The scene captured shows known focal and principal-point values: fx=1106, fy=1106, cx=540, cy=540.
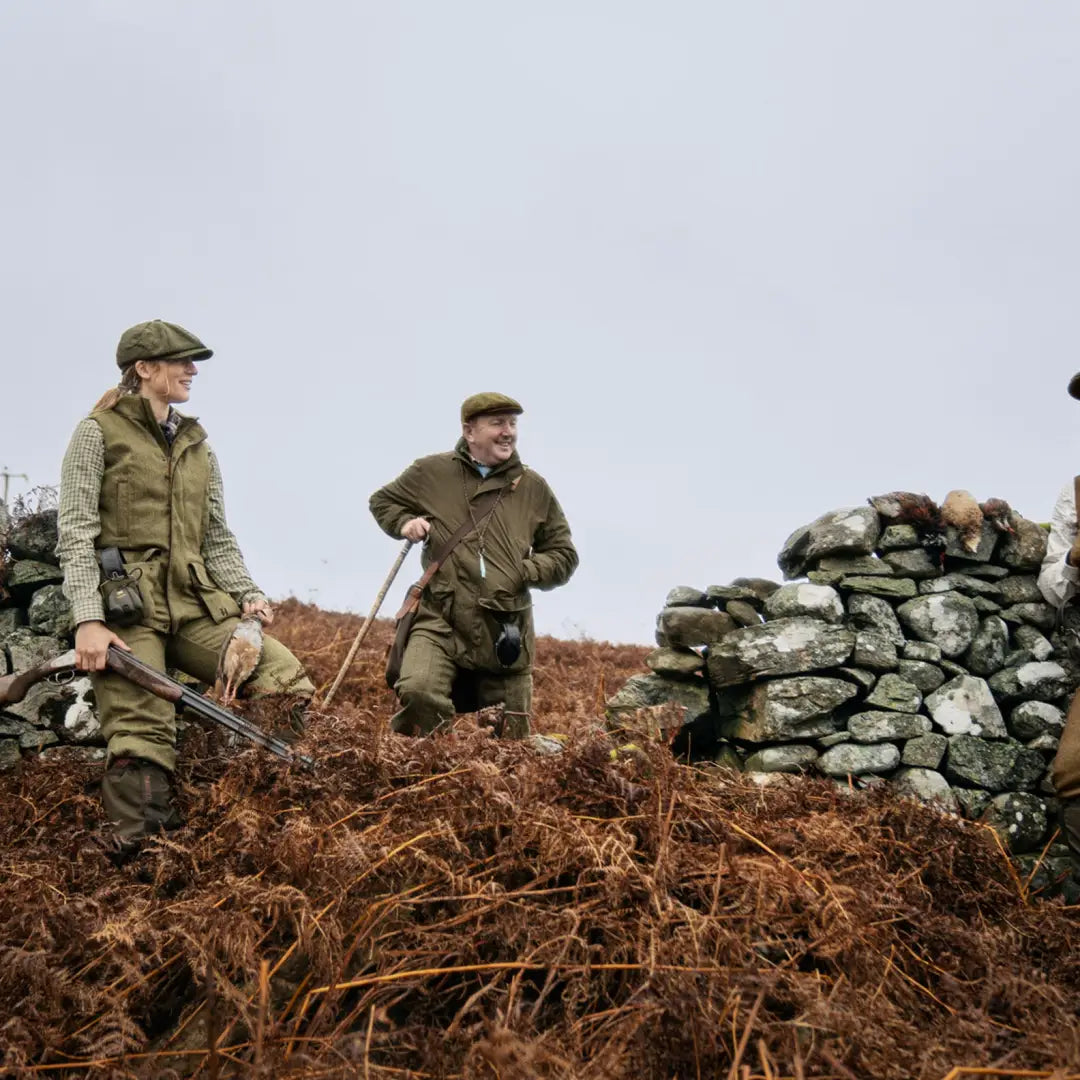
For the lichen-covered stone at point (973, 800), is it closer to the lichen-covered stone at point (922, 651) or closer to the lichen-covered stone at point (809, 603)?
the lichen-covered stone at point (922, 651)

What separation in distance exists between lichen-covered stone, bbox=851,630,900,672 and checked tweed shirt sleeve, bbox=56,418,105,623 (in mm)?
4410

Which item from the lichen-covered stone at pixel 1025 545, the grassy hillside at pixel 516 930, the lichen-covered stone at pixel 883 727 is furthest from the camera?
the lichen-covered stone at pixel 1025 545

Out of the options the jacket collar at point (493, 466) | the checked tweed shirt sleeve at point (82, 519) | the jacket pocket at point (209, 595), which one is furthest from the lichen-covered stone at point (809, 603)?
Result: the checked tweed shirt sleeve at point (82, 519)

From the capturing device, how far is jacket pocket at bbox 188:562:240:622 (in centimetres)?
577

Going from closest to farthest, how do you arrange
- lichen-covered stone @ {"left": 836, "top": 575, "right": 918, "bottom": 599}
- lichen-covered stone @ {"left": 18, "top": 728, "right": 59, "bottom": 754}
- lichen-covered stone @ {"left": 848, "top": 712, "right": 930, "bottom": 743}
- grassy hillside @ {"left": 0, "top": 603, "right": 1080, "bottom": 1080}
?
1. grassy hillside @ {"left": 0, "top": 603, "right": 1080, "bottom": 1080}
2. lichen-covered stone @ {"left": 18, "top": 728, "right": 59, "bottom": 754}
3. lichen-covered stone @ {"left": 848, "top": 712, "right": 930, "bottom": 743}
4. lichen-covered stone @ {"left": 836, "top": 575, "right": 918, "bottom": 599}

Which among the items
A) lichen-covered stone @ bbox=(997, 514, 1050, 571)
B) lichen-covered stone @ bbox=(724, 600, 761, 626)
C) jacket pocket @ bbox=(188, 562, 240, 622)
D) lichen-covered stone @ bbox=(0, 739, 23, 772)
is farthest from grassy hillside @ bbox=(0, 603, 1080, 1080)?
lichen-covered stone @ bbox=(997, 514, 1050, 571)

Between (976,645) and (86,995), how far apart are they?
5.51m

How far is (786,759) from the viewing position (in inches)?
263

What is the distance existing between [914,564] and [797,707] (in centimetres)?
134

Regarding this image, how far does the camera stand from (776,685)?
678 centimetres

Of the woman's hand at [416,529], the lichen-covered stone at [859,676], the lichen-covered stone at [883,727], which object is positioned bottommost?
the lichen-covered stone at [883,727]

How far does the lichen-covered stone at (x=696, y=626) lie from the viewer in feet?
23.9

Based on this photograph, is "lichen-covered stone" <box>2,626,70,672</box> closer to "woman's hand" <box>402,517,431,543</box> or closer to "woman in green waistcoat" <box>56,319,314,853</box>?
"woman in green waistcoat" <box>56,319,314,853</box>

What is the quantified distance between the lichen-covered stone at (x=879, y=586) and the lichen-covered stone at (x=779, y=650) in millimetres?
321
